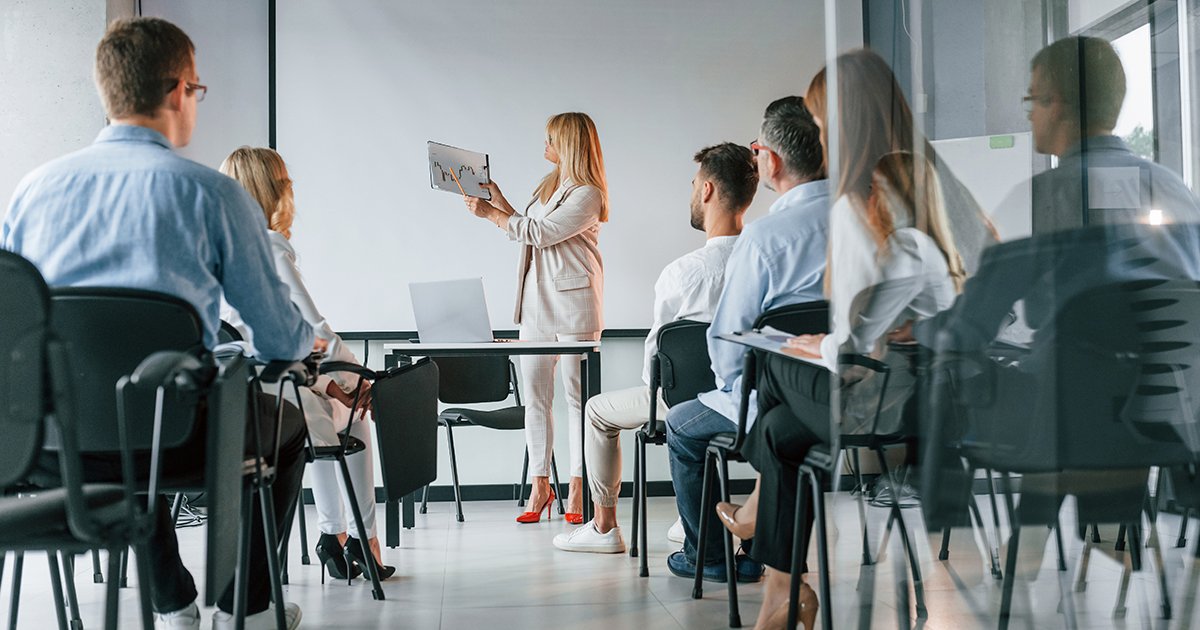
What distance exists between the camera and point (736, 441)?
7.29 ft

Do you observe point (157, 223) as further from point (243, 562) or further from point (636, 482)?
point (636, 482)

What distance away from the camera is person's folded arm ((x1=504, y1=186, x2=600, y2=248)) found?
400 cm

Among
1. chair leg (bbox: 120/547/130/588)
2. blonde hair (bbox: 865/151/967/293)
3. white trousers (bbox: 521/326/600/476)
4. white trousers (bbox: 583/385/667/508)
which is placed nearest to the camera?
blonde hair (bbox: 865/151/967/293)

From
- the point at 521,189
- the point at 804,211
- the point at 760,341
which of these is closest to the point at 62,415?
the point at 760,341

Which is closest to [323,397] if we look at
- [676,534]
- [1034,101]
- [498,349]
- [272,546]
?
[498,349]

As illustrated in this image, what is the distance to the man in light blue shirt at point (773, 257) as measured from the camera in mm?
2141

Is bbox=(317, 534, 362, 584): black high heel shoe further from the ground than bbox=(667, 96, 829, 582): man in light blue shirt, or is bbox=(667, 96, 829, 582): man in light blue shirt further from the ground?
bbox=(667, 96, 829, 582): man in light blue shirt

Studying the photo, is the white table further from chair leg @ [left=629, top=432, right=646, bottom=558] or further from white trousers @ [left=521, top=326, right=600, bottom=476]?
white trousers @ [left=521, top=326, right=600, bottom=476]

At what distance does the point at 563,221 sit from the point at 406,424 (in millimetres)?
1301

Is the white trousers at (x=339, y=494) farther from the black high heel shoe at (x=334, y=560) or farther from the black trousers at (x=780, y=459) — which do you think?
the black trousers at (x=780, y=459)

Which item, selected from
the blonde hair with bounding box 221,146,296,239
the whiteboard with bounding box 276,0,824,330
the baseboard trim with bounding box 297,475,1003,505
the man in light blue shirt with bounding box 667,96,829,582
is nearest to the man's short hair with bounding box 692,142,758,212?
the man in light blue shirt with bounding box 667,96,829,582

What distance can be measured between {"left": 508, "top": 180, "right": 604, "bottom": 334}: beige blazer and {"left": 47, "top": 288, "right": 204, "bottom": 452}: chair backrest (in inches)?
103

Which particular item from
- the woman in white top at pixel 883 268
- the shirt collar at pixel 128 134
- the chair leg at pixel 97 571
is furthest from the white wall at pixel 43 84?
the woman in white top at pixel 883 268

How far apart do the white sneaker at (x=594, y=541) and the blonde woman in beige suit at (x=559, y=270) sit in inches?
25.3
